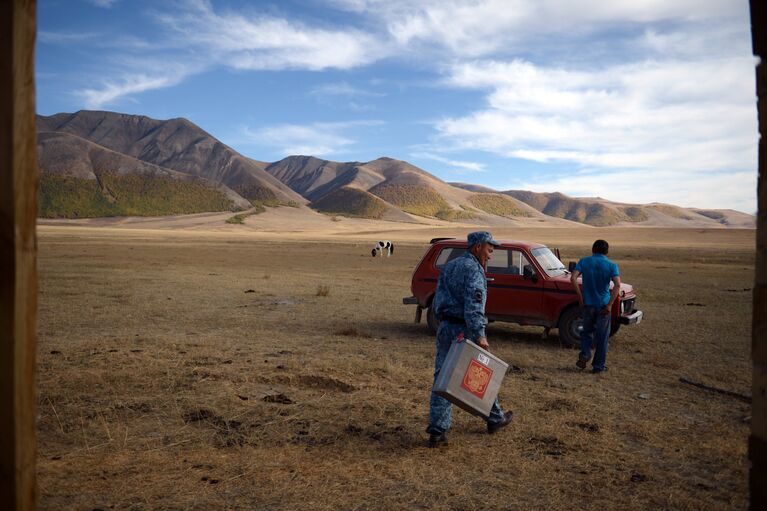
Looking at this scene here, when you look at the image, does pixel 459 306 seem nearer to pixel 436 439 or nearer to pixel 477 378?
pixel 477 378

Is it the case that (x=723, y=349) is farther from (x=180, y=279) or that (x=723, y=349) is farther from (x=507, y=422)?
(x=180, y=279)

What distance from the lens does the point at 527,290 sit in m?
9.96

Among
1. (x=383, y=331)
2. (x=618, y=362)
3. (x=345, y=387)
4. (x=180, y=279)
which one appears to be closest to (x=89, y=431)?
(x=345, y=387)

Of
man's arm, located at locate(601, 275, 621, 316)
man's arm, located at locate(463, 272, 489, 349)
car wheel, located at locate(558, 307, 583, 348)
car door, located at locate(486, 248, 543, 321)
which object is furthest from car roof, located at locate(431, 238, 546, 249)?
man's arm, located at locate(463, 272, 489, 349)

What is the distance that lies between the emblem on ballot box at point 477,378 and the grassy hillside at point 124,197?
556 ft

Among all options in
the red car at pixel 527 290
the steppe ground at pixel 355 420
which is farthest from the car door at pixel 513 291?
the steppe ground at pixel 355 420

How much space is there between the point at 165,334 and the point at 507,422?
6914 millimetres

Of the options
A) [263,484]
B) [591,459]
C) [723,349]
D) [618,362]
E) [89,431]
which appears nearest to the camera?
[263,484]

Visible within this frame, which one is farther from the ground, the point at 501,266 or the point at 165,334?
the point at 501,266

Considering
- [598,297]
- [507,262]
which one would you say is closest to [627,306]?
[507,262]

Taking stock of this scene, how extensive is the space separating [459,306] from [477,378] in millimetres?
662

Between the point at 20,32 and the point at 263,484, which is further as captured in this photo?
the point at 263,484

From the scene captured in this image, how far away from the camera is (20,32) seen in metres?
1.82

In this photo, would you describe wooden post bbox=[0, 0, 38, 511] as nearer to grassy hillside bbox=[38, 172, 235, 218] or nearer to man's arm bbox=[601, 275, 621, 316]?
man's arm bbox=[601, 275, 621, 316]
